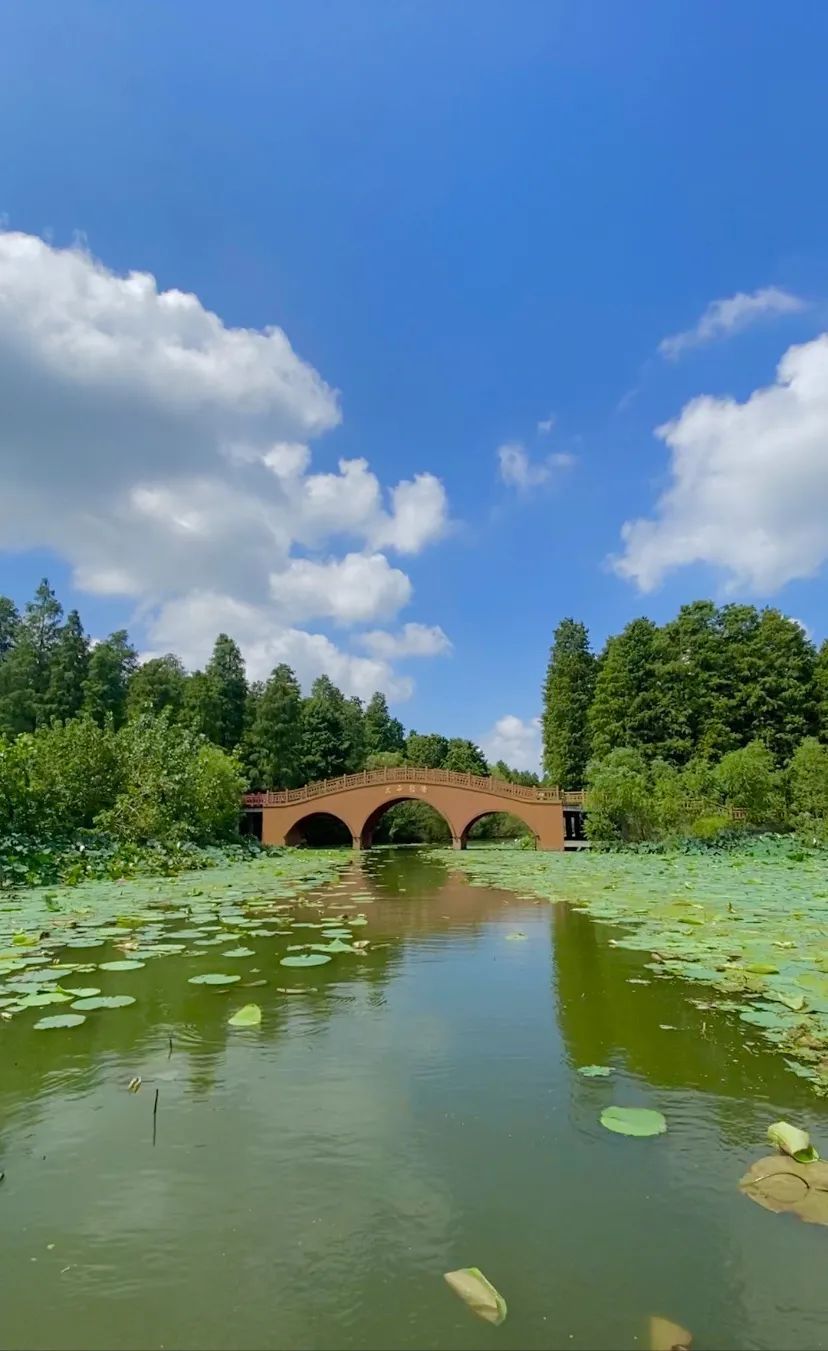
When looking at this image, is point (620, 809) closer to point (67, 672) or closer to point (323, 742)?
point (323, 742)

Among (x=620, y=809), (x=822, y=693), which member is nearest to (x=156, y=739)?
(x=620, y=809)

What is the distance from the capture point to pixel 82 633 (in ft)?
136

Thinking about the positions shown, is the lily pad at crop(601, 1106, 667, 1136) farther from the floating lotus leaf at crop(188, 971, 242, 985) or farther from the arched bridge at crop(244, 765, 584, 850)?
the arched bridge at crop(244, 765, 584, 850)

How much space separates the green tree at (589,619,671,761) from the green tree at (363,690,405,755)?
2294 centimetres

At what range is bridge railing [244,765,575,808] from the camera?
28875mm

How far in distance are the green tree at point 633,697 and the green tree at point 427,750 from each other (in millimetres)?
21244

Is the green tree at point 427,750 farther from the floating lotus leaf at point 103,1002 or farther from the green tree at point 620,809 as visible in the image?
the floating lotus leaf at point 103,1002

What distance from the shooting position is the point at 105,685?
39844mm

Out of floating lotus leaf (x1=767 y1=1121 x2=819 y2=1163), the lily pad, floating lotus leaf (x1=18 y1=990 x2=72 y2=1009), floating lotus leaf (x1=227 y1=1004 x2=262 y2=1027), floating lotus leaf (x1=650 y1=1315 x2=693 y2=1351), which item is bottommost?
floating lotus leaf (x1=650 y1=1315 x2=693 y2=1351)

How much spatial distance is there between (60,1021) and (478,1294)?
3.61 m

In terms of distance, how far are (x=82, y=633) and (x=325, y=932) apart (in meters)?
38.5

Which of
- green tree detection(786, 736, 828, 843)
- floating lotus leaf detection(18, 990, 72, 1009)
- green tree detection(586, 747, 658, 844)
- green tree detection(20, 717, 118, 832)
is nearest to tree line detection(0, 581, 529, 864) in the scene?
green tree detection(20, 717, 118, 832)

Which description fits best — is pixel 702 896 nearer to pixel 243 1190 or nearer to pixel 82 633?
pixel 243 1190

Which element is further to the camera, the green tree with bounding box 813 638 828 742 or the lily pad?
the green tree with bounding box 813 638 828 742
